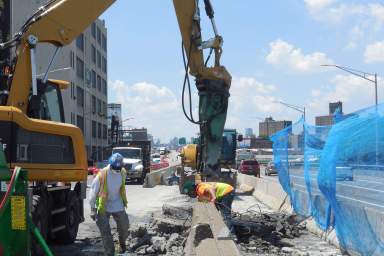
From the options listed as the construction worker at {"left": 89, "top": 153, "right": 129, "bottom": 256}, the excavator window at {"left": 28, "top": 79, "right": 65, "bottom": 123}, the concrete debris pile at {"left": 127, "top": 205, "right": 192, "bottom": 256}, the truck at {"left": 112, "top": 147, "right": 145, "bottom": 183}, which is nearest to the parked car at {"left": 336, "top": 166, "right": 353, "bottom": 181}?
the concrete debris pile at {"left": 127, "top": 205, "right": 192, "bottom": 256}

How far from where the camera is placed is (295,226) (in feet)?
45.8

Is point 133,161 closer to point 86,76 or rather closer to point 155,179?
point 155,179

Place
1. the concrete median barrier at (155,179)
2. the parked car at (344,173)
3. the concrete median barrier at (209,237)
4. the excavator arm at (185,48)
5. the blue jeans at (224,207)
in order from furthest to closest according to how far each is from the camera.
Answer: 1. the concrete median barrier at (155,179)
2. the blue jeans at (224,207)
3. the excavator arm at (185,48)
4. the parked car at (344,173)
5. the concrete median barrier at (209,237)

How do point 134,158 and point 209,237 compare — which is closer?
point 209,237

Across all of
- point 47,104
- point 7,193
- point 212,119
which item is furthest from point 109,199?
point 7,193

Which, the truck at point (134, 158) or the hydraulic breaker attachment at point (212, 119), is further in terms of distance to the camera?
the truck at point (134, 158)

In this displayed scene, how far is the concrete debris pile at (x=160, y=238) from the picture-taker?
36.5 feet

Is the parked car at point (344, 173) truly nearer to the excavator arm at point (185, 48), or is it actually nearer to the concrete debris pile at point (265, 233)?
the concrete debris pile at point (265, 233)

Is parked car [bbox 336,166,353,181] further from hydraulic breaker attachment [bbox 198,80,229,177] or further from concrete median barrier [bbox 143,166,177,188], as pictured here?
concrete median barrier [bbox 143,166,177,188]

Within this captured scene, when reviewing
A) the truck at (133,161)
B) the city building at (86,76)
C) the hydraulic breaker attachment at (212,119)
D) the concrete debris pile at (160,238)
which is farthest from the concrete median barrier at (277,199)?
the city building at (86,76)

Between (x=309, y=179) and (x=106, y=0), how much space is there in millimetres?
6632

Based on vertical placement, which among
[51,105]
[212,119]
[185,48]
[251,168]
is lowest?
[251,168]

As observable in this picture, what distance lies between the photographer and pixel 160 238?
12109 millimetres

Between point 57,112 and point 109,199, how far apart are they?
8.83ft
